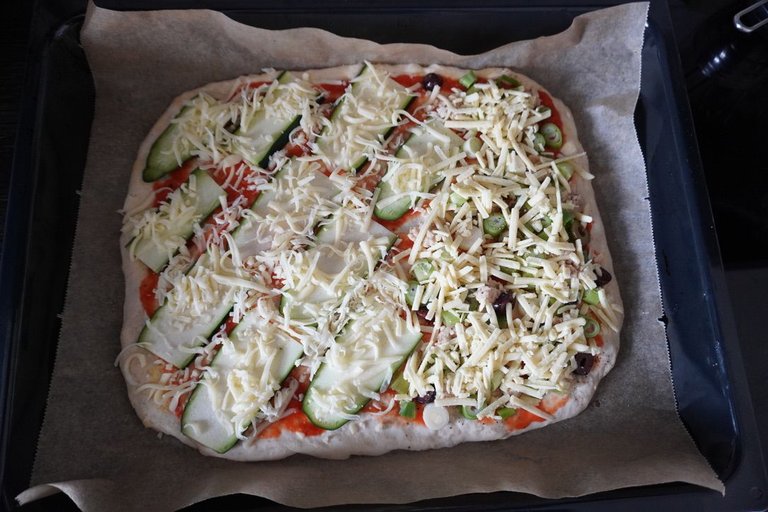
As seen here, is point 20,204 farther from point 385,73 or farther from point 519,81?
point 519,81

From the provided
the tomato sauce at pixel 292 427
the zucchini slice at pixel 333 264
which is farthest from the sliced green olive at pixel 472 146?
the tomato sauce at pixel 292 427

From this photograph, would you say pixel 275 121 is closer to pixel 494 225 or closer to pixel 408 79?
pixel 408 79

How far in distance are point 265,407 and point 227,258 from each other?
0.55 m

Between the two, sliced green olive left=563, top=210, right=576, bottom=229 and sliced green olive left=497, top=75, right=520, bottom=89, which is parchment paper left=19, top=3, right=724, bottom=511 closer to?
sliced green olive left=497, top=75, right=520, bottom=89

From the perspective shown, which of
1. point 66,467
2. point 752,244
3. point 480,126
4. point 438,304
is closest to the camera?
point 66,467

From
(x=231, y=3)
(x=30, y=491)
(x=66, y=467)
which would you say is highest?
(x=231, y=3)

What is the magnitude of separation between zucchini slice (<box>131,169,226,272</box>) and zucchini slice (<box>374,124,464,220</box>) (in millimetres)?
622

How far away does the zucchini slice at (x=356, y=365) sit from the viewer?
86.3 inches

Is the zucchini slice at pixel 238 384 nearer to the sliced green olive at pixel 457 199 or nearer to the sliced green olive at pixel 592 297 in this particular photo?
the sliced green olive at pixel 457 199

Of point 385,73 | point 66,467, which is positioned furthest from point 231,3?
point 66,467

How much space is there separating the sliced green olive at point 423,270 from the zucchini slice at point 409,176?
0.75 feet

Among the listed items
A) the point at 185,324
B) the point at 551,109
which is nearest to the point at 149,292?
the point at 185,324

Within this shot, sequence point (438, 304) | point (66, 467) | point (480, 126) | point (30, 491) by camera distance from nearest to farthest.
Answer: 1. point (30, 491)
2. point (66, 467)
3. point (438, 304)
4. point (480, 126)

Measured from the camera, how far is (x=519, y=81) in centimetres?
271
